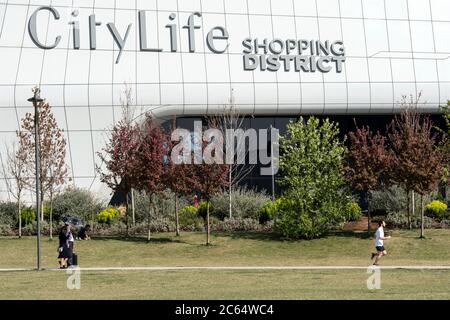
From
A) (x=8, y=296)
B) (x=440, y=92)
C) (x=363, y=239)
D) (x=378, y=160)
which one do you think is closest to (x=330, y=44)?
(x=440, y=92)

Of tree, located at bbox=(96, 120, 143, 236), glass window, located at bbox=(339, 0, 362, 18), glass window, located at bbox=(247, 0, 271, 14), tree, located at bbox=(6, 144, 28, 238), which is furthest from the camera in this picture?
glass window, located at bbox=(339, 0, 362, 18)

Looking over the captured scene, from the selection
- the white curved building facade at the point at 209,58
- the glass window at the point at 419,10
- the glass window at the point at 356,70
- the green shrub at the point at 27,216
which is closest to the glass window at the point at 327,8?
the white curved building facade at the point at 209,58

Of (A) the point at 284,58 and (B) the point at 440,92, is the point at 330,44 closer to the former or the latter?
(A) the point at 284,58

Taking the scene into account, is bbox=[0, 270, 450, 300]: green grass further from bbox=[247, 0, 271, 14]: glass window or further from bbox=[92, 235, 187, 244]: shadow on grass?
bbox=[247, 0, 271, 14]: glass window

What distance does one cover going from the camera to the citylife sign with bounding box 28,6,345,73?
49.9 m

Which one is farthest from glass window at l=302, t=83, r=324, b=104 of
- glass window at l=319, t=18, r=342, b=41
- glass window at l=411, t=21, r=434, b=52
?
glass window at l=411, t=21, r=434, b=52

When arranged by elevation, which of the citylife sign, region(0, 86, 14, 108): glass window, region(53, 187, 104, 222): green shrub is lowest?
region(53, 187, 104, 222): green shrub

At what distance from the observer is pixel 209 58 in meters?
50.9

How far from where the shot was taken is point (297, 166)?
42594mm

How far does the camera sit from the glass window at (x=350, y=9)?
5341cm

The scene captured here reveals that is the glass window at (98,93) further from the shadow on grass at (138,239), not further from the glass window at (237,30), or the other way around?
the shadow on grass at (138,239)

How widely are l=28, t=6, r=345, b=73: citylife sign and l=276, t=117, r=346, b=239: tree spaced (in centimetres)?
934

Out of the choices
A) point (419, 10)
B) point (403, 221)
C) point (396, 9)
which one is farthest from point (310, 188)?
point (419, 10)

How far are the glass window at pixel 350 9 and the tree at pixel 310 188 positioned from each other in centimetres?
1292
